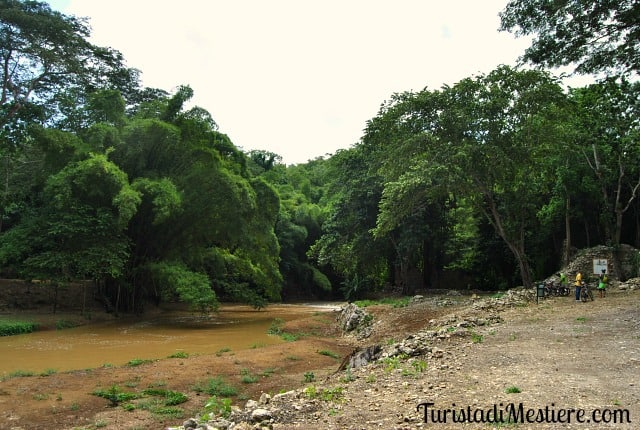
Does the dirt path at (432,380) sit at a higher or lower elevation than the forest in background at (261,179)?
lower

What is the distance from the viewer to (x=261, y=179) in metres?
24.8

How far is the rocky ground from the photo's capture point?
5.14 m

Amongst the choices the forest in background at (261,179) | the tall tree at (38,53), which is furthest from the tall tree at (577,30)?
the tall tree at (38,53)

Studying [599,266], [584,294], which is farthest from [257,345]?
[599,266]

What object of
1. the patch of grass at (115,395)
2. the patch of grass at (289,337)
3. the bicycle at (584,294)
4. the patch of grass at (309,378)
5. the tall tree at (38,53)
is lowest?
the patch of grass at (289,337)

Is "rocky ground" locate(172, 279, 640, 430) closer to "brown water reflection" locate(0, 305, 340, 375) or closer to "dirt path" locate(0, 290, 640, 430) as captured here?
"dirt path" locate(0, 290, 640, 430)

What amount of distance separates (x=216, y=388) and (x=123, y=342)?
8.05 m

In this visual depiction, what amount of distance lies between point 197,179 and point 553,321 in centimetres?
1600

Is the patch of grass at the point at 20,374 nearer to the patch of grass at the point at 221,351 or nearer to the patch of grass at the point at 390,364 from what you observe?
the patch of grass at the point at 221,351

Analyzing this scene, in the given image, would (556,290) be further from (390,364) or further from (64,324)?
(64,324)

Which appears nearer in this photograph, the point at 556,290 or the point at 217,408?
the point at 217,408

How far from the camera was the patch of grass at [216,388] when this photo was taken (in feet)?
29.7

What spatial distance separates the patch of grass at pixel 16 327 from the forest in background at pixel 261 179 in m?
1.83

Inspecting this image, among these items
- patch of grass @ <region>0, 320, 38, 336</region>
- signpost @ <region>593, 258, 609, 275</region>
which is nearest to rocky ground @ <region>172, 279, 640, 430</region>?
signpost @ <region>593, 258, 609, 275</region>
